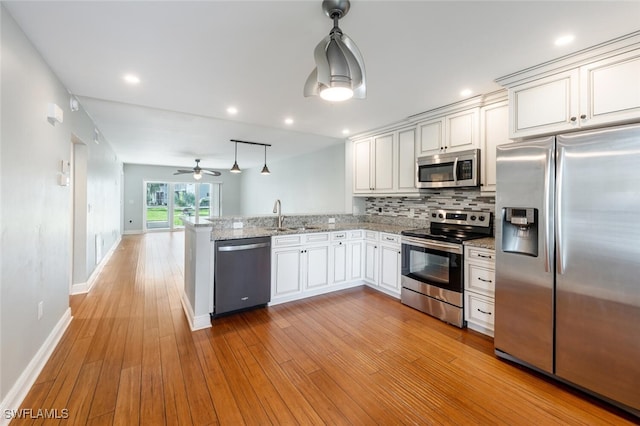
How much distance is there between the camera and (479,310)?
2738 millimetres

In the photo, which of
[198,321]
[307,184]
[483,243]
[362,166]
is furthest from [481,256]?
[307,184]

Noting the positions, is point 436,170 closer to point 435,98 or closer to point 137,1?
point 435,98

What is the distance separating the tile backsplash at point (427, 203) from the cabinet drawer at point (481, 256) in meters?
0.74

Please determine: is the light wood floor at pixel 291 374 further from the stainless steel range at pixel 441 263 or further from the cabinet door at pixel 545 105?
the cabinet door at pixel 545 105

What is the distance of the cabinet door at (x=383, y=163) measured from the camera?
4.13m

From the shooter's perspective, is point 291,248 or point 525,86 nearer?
point 525,86

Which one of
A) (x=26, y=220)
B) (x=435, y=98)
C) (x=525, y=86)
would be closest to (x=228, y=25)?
(x=26, y=220)

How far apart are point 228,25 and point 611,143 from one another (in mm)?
2624

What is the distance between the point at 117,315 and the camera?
10.3 feet

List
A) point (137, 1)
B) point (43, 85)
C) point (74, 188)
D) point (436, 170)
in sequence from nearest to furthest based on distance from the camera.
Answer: point (137, 1) → point (43, 85) → point (436, 170) → point (74, 188)

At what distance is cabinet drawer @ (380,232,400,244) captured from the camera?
3612 millimetres

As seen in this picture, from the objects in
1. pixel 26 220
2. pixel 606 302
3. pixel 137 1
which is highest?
pixel 137 1

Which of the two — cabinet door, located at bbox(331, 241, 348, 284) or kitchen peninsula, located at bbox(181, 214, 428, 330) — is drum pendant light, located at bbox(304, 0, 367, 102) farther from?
cabinet door, located at bbox(331, 241, 348, 284)

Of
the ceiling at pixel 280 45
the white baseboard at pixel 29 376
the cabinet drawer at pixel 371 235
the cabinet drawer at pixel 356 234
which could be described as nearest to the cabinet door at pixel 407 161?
the ceiling at pixel 280 45
